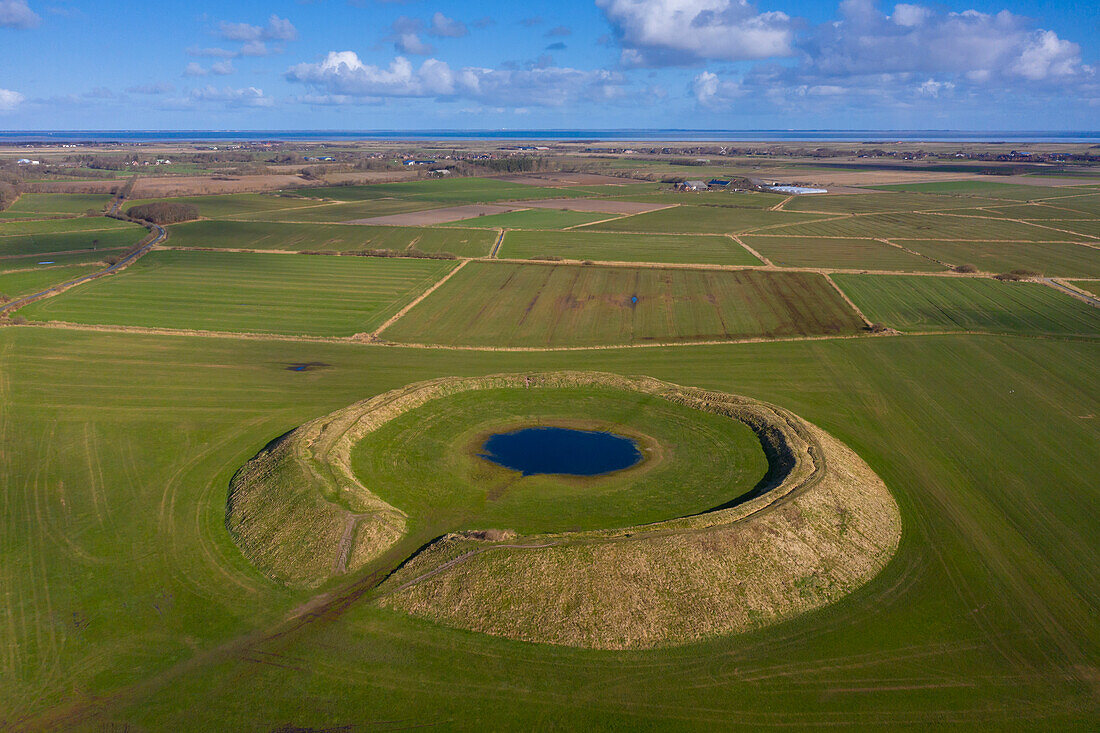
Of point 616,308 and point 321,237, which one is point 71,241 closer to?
point 321,237

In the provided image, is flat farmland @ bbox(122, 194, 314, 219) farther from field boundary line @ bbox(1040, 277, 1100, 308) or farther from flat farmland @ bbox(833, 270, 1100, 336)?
field boundary line @ bbox(1040, 277, 1100, 308)

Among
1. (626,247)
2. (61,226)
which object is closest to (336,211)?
(61,226)

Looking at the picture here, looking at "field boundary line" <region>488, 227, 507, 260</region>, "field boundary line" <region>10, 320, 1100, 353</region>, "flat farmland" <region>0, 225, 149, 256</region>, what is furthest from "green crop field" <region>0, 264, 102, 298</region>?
"field boundary line" <region>488, 227, 507, 260</region>

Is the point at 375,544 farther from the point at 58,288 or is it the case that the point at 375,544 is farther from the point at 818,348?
the point at 58,288

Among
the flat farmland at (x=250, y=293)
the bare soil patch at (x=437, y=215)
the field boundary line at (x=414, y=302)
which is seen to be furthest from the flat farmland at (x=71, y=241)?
the field boundary line at (x=414, y=302)

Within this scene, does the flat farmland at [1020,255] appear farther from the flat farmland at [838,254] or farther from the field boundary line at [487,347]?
the field boundary line at [487,347]
